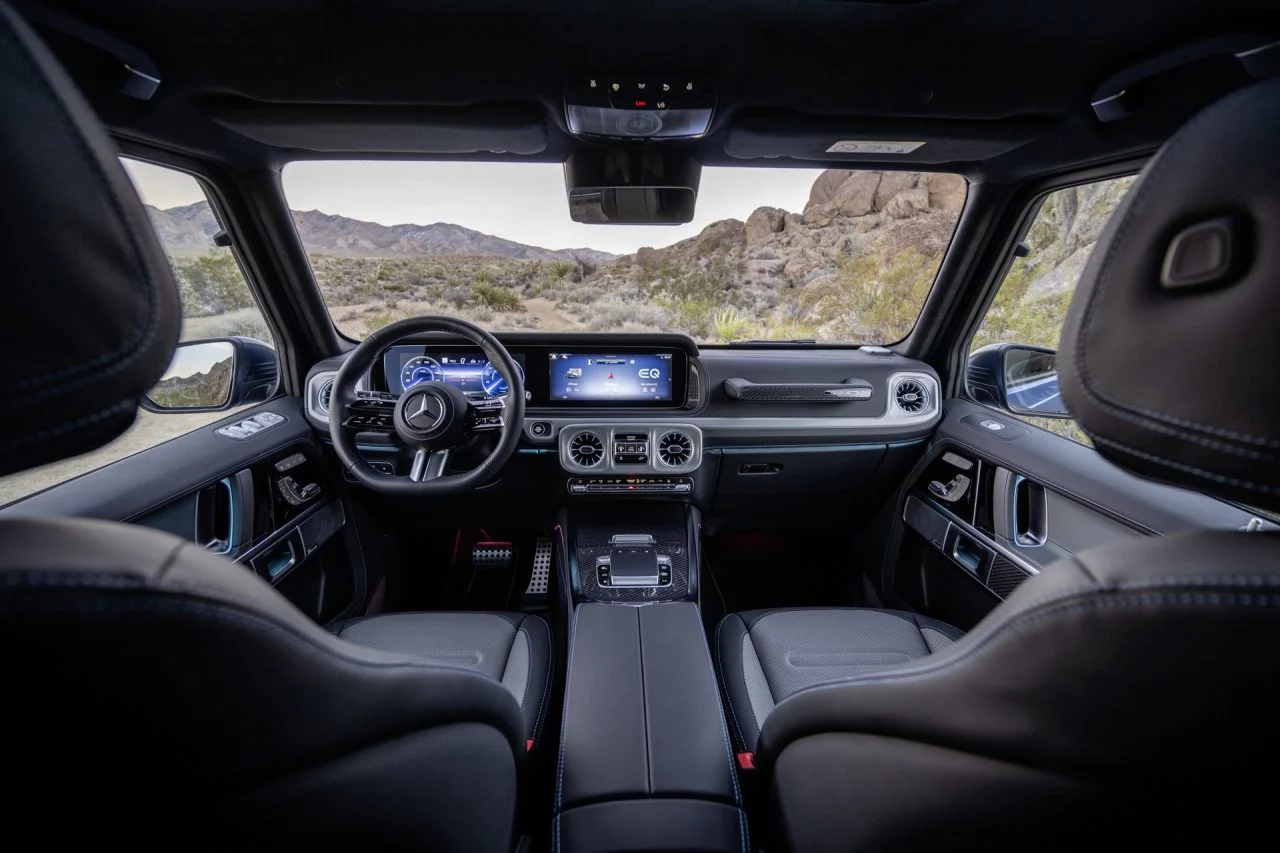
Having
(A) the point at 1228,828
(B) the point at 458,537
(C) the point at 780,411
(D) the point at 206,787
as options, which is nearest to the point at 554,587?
(B) the point at 458,537

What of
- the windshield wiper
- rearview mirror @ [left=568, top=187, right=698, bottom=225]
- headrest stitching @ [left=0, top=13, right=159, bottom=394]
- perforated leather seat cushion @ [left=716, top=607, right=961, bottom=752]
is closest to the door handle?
perforated leather seat cushion @ [left=716, top=607, right=961, bottom=752]

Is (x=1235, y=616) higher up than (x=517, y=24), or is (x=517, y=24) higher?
(x=517, y=24)

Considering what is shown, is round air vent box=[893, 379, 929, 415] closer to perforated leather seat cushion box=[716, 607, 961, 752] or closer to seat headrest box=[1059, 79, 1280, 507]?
perforated leather seat cushion box=[716, 607, 961, 752]

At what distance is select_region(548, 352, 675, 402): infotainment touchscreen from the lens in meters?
2.61

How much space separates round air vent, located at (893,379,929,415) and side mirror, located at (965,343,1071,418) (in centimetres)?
33

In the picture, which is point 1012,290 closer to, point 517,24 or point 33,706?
point 517,24

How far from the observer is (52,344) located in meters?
0.46

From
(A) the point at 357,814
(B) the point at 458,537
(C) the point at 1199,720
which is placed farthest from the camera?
(B) the point at 458,537

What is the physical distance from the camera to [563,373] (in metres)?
2.62

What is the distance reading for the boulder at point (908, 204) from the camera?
9.30 ft

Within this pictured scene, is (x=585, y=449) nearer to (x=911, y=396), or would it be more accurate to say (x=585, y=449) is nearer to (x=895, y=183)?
(x=911, y=396)

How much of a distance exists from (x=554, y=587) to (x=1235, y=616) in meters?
2.68

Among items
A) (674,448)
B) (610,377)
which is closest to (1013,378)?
(674,448)

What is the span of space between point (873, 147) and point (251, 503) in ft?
9.63
